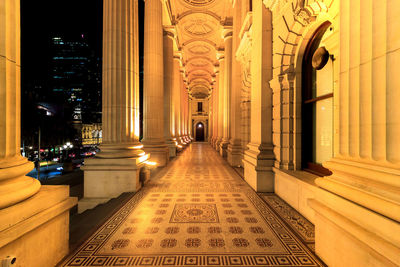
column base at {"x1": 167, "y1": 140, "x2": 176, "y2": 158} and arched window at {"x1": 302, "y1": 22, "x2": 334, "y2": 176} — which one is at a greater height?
arched window at {"x1": 302, "y1": 22, "x2": 334, "y2": 176}

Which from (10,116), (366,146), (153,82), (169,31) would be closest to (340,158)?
(366,146)

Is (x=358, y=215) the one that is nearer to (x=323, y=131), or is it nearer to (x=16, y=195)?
(x=323, y=131)

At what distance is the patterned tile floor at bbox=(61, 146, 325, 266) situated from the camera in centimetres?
254

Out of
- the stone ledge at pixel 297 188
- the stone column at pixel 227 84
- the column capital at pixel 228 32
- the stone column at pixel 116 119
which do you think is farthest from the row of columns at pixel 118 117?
the column capital at pixel 228 32

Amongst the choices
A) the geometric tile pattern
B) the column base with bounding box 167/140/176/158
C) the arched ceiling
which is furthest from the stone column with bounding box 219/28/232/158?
the geometric tile pattern

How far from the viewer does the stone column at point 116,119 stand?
5.25 m

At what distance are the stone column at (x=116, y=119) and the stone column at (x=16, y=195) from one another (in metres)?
2.85

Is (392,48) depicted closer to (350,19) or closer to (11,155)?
(350,19)

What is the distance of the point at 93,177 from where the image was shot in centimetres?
523

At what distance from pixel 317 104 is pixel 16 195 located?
212 inches

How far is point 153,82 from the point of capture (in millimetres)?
9664

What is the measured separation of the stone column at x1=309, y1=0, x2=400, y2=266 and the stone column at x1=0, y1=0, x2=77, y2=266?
11.1 feet

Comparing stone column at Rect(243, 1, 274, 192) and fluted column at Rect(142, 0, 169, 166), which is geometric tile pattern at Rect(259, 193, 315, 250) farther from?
fluted column at Rect(142, 0, 169, 166)

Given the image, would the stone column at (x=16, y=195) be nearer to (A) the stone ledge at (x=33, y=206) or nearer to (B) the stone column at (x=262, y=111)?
(A) the stone ledge at (x=33, y=206)
